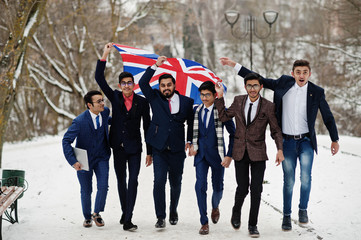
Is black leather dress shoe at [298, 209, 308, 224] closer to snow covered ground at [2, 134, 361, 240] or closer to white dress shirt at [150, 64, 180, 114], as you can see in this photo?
snow covered ground at [2, 134, 361, 240]

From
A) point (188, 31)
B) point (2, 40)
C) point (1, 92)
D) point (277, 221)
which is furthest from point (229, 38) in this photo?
point (277, 221)

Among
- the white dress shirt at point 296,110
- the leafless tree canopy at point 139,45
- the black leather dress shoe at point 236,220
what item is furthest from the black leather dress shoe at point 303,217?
the leafless tree canopy at point 139,45

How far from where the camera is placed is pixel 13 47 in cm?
1159

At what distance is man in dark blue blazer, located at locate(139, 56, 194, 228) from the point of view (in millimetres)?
5973

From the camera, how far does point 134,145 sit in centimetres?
605

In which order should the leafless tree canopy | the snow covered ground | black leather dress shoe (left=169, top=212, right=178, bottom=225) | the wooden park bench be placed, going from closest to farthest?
the wooden park bench
the snow covered ground
black leather dress shoe (left=169, top=212, right=178, bottom=225)
the leafless tree canopy

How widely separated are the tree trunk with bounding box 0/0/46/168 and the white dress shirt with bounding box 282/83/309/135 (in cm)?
809

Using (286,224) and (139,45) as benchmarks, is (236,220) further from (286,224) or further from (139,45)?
(139,45)

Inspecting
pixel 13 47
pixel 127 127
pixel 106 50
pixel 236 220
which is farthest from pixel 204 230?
pixel 13 47

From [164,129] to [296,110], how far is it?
175cm

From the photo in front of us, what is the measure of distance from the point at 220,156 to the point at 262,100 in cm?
92

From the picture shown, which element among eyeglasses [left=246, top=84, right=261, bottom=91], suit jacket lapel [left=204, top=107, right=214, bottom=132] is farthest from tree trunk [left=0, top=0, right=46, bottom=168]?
eyeglasses [left=246, top=84, right=261, bottom=91]

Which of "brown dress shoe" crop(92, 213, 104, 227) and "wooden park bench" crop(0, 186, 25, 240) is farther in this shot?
"brown dress shoe" crop(92, 213, 104, 227)

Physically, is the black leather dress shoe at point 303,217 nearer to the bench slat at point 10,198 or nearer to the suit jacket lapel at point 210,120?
the suit jacket lapel at point 210,120
